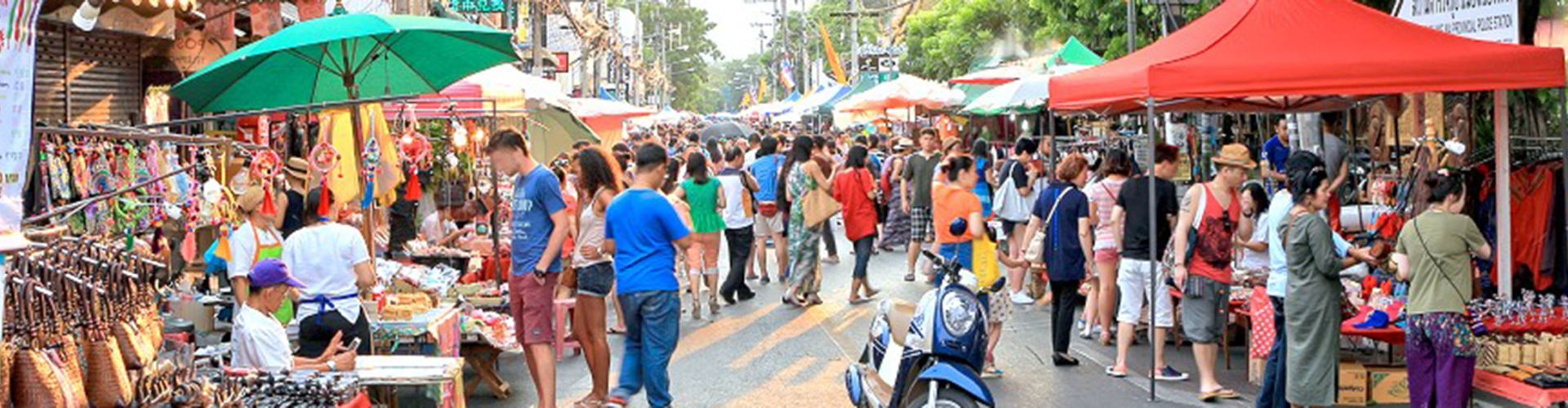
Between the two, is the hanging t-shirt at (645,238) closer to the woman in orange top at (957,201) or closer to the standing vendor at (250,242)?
the standing vendor at (250,242)

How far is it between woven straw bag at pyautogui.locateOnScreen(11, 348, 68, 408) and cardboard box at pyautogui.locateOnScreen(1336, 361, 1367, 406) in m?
7.57

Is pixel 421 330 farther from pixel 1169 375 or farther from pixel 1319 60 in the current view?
pixel 1319 60

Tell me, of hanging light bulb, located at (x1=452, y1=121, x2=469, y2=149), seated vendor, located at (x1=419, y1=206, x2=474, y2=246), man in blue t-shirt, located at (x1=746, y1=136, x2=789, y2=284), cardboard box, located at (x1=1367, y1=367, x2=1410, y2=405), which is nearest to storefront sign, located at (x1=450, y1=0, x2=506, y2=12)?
man in blue t-shirt, located at (x1=746, y1=136, x2=789, y2=284)

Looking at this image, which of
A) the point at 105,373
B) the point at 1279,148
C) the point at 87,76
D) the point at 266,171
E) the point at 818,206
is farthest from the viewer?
the point at 1279,148

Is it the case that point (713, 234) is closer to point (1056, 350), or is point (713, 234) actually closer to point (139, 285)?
point (1056, 350)

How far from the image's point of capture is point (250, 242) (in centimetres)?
915

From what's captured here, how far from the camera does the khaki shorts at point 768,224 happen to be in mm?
17516

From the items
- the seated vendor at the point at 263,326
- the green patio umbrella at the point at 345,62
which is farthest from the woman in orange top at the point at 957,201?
the seated vendor at the point at 263,326

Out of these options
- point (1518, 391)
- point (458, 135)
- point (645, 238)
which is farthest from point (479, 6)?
point (1518, 391)

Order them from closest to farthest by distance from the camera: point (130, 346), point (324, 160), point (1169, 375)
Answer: point (130, 346)
point (324, 160)
point (1169, 375)

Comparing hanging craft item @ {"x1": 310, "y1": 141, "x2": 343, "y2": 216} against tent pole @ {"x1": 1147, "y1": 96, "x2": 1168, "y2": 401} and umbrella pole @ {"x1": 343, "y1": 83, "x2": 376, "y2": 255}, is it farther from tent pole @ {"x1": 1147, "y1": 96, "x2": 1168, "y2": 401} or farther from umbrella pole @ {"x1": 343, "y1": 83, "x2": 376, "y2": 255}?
tent pole @ {"x1": 1147, "y1": 96, "x2": 1168, "y2": 401}

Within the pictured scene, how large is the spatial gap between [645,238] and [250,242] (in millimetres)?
2211

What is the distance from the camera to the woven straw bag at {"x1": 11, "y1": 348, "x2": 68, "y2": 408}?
4.80 metres

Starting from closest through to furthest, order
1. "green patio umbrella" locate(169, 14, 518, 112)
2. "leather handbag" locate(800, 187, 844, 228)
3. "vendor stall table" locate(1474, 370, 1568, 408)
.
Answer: "green patio umbrella" locate(169, 14, 518, 112), "vendor stall table" locate(1474, 370, 1568, 408), "leather handbag" locate(800, 187, 844, 228)
